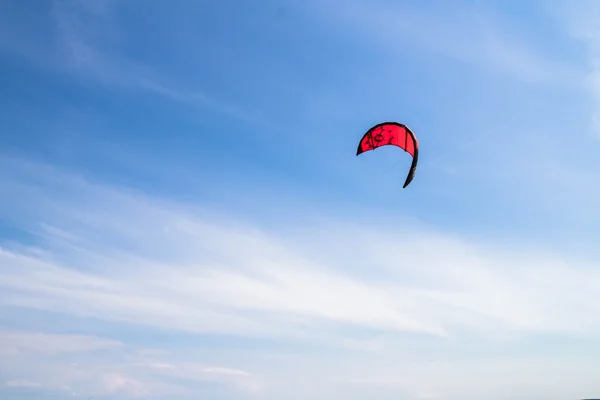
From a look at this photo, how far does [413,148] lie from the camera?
1969 cm

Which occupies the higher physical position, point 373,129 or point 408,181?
point 373,129

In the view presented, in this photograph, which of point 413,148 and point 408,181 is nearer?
point 408,181

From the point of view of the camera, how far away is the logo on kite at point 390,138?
19483 mm

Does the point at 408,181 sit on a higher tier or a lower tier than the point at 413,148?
lower

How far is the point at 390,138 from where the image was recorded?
67.9 feet

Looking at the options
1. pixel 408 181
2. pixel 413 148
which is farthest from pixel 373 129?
pixel 408 181

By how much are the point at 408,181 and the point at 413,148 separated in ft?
9.04

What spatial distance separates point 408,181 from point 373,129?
12.5 ft

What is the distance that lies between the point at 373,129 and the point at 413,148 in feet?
7.06

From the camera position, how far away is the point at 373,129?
Result: 2012 centimetres

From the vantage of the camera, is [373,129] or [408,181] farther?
[373,129]

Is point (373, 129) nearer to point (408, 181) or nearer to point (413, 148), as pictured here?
point (413, 148)

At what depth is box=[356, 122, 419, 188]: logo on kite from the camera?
19483mm
